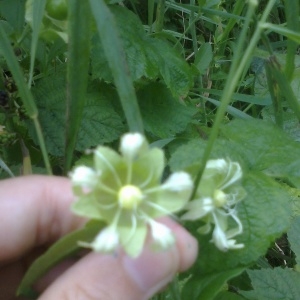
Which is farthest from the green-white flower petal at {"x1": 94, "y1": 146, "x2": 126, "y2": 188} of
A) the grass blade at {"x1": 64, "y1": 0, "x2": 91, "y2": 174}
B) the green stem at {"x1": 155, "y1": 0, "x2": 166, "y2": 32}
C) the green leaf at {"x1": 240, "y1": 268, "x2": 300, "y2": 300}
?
the green stem at {"x1": 155, "y1": 0, "x2": 166, "y2": 32}

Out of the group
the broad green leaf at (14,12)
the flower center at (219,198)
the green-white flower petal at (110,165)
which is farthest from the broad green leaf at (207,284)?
the broad green leaf at (14,12)

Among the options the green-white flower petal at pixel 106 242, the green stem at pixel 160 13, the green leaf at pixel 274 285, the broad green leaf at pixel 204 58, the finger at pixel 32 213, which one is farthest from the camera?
the broad green leaf at pixel 204 58

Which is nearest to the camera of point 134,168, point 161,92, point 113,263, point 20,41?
point 134,168

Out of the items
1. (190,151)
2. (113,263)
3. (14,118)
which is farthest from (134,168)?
(14,118)

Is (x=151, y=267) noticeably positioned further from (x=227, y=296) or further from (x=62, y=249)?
(x=227, y=296)

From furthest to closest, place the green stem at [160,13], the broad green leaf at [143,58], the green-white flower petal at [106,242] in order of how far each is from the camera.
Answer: the green stem at [160,13] < the broad green leaf at [143,58] < the green-white flower petal at [106,242]

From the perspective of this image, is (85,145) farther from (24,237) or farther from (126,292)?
(126,292)

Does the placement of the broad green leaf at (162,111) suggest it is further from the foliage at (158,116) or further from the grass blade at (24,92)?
the grass blade at (24,92)

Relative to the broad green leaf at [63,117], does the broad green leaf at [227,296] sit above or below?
below
